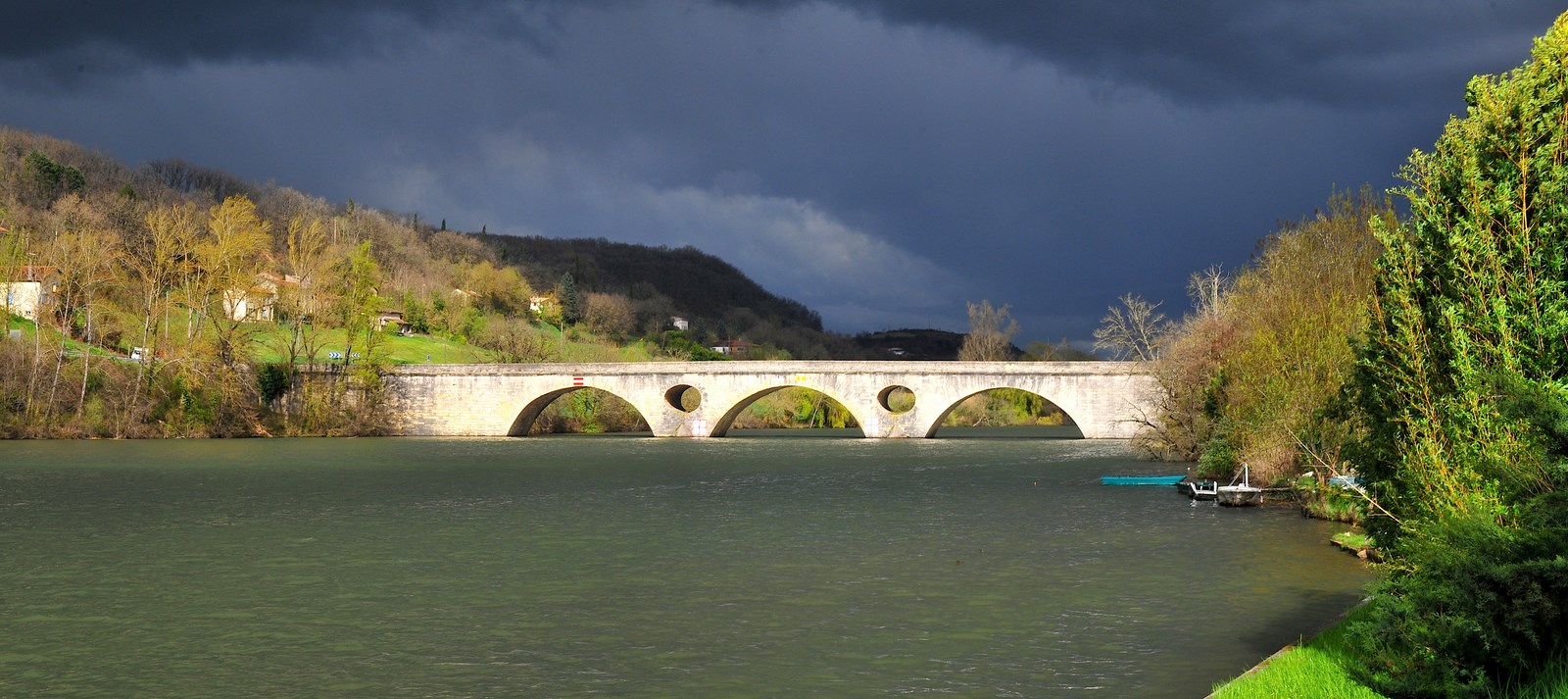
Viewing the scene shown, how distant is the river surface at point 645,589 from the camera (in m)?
10.3

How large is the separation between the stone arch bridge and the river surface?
22.6 meters

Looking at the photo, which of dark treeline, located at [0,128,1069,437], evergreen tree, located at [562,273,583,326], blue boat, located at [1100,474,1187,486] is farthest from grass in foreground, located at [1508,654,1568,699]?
evergreen tree, located at [562,273,583,326]

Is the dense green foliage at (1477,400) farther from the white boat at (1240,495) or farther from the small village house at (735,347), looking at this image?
the small village house at (735,347)

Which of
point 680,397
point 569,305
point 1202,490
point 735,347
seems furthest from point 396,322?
point 1202,490

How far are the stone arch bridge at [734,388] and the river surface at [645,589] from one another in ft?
74.3

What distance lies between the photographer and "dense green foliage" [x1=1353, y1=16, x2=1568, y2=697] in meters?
6.95

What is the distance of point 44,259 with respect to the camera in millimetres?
55938

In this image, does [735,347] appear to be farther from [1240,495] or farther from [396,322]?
[1240,495]

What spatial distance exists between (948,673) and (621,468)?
2650 cm

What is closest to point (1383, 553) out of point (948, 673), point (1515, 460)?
point (1515, 460)

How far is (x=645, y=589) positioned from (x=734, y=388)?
40503 millimetres

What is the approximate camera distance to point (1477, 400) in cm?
Answer: 852

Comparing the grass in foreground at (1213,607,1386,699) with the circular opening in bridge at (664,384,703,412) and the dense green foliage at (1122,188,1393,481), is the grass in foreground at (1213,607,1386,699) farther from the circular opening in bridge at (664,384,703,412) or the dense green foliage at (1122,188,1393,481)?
the circular opening in bridge at (664,384,703,412)

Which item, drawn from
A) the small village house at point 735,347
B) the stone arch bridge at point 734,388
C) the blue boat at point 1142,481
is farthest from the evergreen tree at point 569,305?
the blue boat at point 1142,481
